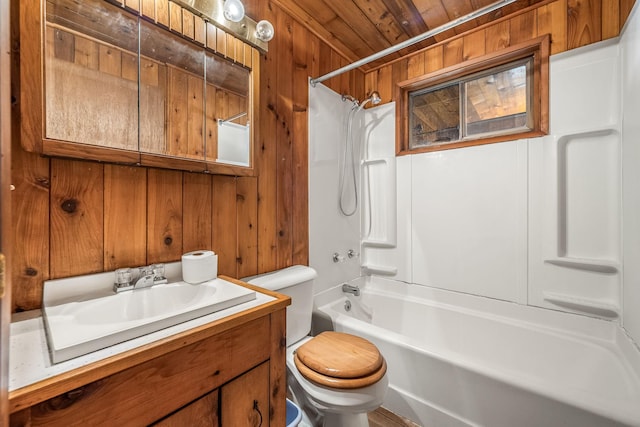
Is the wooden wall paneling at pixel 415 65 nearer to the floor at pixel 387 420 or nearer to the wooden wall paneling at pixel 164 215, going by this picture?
the wooden wall paneling at pixel 164 215

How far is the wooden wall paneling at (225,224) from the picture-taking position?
50.9 inches

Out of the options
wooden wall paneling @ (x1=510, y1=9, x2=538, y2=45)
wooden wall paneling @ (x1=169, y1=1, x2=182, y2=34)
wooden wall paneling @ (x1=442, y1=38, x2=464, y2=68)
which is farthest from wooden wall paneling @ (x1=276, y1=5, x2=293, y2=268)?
wooden wall paneling @ (x1=510, y1=9, x2=538, y2=45)

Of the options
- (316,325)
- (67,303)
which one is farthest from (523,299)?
(67,303)

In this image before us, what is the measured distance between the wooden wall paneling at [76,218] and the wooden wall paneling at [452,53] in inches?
86.3

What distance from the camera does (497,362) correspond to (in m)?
1.54

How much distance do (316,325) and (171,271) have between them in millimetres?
957

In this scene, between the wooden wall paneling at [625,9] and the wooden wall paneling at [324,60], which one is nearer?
the wooden wall paneling at [625,9]

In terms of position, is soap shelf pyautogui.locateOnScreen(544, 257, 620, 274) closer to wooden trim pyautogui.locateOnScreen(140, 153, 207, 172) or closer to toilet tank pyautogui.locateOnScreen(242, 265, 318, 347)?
toilet tank pyautogui.locateOnScreen(242, 265, 318, 347)

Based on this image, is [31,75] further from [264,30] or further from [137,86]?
[264,30]

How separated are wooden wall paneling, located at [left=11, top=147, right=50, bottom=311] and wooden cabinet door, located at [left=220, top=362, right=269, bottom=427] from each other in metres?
0.69

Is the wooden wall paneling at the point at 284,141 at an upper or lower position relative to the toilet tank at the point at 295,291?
upper

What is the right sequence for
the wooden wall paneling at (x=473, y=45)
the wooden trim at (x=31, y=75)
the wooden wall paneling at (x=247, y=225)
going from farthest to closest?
the wooden wall paneling at (x=473, y=45), the wooden wall paneling at (x=247, y=225), the wooden trim at (x=31, y=75)

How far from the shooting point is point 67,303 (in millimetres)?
838

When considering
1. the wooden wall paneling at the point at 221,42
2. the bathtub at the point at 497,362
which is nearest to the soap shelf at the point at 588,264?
the bathtub at the point at 497,362
